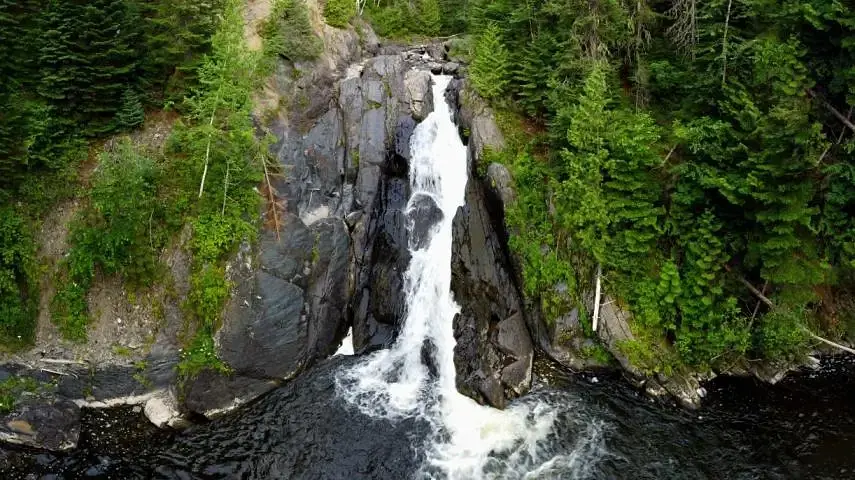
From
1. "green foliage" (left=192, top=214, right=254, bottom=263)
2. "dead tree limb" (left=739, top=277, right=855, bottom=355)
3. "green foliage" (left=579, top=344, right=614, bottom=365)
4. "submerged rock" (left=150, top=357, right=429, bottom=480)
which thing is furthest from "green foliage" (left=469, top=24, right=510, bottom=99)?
"submerged rock" (left=150, top=357, right=429, bottom=480)

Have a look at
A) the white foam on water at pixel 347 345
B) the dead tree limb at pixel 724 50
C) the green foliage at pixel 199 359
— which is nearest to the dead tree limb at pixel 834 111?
the dead tree limb at pixel 724 50

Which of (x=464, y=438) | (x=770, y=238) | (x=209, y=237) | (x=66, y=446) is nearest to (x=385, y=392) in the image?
(x=464, y=438)

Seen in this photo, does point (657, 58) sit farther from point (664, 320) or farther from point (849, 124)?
point (664, 320)

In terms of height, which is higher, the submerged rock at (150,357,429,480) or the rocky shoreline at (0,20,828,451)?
the rocky shoreline at (0,20,828,451)

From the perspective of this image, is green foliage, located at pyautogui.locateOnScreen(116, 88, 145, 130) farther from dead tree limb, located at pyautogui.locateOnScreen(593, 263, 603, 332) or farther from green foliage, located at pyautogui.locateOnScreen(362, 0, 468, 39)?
green foliage, located at pyautogui.locateOnScreen(362, 0, 468, 39)

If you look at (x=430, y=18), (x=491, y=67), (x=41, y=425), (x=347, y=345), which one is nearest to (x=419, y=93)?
(x=491, y=67)

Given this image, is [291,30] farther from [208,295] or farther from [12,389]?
[12,389]

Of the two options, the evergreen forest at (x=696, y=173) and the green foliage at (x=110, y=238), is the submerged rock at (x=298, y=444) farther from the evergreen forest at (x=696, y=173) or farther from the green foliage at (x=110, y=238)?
the evergreen forest at (x=696, y=173)
